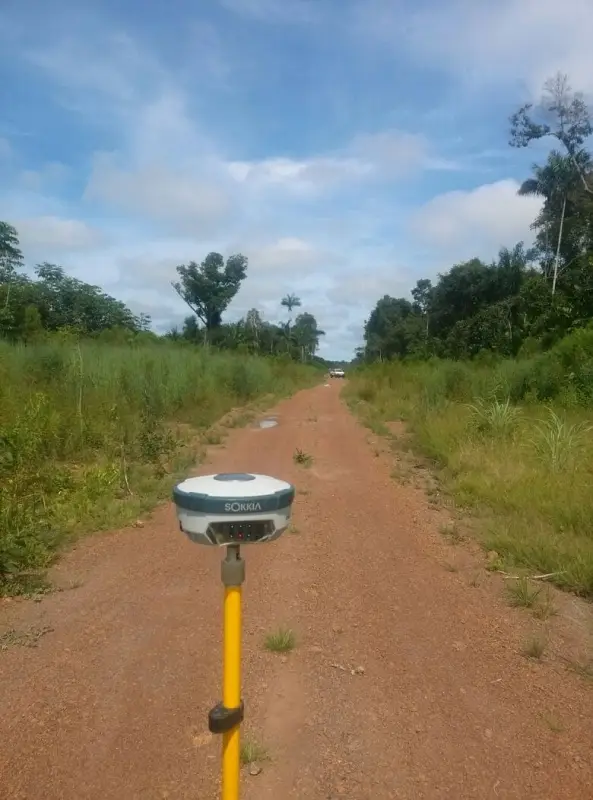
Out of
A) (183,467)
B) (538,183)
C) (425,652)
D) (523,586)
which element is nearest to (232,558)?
(425,652)

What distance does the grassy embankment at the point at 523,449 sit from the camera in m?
4.91

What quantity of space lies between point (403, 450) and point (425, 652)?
269 inches

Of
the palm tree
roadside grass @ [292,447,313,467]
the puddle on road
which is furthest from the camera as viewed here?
the palm tree

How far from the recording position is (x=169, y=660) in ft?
10.8

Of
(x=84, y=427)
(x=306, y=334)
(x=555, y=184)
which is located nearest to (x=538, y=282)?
(x=555, y=184)

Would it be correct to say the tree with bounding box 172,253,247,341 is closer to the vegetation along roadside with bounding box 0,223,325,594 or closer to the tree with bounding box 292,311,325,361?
the vegetation along roadside with bounding box 0,223,325,594

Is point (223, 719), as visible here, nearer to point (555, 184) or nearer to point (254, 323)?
point (555, 184)

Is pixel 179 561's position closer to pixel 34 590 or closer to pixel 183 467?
pixel 34 590

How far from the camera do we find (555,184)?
26.6m

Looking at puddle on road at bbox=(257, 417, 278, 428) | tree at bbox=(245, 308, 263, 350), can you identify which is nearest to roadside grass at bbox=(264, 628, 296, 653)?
puddle on road at bbox=(257, 417, 278, 428)

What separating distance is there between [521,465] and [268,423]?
757 centimetres

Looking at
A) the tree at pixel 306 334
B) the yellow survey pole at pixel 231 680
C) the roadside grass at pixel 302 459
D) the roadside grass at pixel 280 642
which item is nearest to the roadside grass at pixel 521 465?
the roadside grass at pixel 302 459

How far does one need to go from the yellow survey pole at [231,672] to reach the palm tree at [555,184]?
26.5 m

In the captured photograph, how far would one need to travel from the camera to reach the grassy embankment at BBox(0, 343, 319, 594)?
→ 501cm
